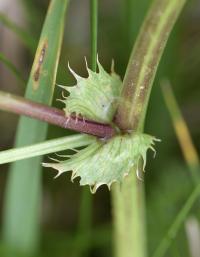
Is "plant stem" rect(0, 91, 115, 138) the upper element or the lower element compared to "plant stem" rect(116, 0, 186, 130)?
lower

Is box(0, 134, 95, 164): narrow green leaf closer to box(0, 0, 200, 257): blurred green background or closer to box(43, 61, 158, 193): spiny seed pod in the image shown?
box(43, 61, 158, 193): spiny seed pod

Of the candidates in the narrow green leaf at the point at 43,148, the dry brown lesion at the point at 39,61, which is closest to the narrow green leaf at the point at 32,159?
the dry brown lesion at the point at 39,61

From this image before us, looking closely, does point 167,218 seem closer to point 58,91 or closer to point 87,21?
point 58,91

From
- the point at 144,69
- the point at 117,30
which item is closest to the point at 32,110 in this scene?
the point at 144,69

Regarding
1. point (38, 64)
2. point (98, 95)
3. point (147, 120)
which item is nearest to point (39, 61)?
point (38, 64)

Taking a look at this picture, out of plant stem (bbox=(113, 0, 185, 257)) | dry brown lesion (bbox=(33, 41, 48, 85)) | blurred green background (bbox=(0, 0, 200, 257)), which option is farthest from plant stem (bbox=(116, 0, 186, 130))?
blurred green background (bbox=(0, 0, 200, 257))

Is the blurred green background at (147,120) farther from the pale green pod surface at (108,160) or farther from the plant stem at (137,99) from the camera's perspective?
the pale green pod surface at (108,160)

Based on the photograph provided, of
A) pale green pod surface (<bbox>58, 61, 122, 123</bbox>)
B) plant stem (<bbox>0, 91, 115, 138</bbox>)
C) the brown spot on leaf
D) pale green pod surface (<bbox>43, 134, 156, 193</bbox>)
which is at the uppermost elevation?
the brown spot on leaf
